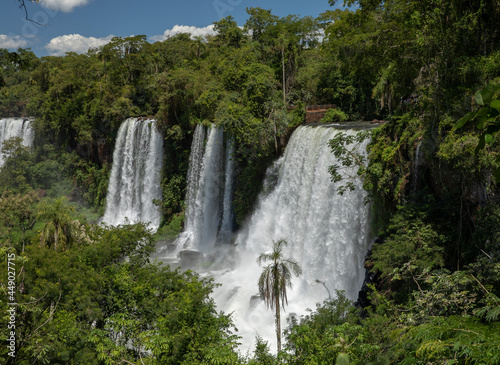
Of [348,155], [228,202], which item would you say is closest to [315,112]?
[228,202]

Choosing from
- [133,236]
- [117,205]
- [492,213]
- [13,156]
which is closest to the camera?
[492,213]

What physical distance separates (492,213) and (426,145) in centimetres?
341

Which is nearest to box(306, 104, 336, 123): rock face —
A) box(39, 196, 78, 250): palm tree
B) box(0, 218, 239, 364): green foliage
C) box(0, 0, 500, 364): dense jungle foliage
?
box(0, 0, 500, 364): dense jungle foliage

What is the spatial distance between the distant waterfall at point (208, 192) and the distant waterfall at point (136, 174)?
14.4ft

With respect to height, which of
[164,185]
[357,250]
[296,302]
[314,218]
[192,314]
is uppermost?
[164,185]

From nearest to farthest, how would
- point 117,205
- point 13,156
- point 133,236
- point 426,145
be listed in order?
point 426,145, point 133,236, point 117,205, point 13,156

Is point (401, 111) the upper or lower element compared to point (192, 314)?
upper

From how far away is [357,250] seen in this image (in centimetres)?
1529

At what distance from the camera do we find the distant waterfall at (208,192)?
1011 inches

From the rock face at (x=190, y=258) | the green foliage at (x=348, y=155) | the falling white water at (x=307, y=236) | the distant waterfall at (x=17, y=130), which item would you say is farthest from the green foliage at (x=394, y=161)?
the distant waterfall at (x=17, y=130)

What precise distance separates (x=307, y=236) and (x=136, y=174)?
1832 centimetres

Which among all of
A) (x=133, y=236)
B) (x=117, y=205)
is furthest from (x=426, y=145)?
(x=117, y=205)

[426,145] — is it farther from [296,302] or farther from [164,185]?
[164,185]

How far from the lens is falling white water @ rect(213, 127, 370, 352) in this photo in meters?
15.4
